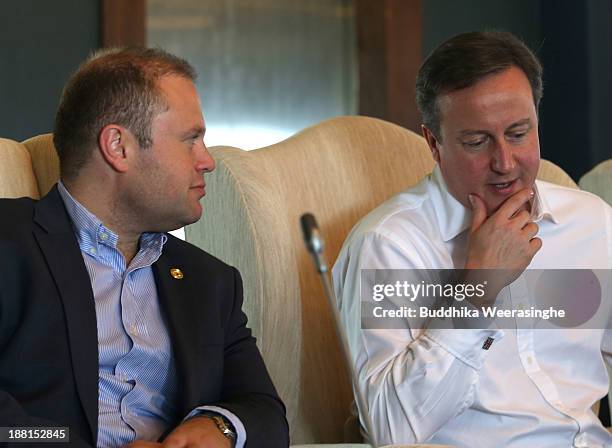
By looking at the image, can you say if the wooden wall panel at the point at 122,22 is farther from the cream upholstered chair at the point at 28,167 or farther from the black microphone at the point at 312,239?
the black microphone at the point at 312,239

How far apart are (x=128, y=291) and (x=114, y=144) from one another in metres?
0.24

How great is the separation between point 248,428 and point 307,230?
566 mm

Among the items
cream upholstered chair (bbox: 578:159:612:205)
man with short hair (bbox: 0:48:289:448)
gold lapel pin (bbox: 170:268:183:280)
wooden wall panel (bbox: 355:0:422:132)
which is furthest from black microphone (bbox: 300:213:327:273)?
wooden wall panel (bbox: 355:0:422:132)

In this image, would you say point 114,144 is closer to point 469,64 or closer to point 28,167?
point 28,167

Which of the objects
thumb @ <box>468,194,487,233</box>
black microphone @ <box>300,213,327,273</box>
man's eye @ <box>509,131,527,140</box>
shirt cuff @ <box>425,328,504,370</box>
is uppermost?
man's eye @ <box>509,131,527,140</box>

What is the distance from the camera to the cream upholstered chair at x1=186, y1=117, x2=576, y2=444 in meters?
2.02

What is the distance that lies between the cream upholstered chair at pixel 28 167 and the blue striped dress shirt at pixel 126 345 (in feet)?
0.52

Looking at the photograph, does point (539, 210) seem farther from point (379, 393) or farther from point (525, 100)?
point (379, 393)

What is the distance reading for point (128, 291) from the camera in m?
1.75

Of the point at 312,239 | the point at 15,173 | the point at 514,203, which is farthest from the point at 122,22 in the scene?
the point at 312,239

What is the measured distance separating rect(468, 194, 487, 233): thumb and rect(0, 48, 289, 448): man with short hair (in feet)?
1.41

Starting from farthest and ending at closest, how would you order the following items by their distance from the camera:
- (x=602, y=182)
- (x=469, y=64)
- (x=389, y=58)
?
(x=389, y=58)
(x=602, y=182)
(x=469, y=64)

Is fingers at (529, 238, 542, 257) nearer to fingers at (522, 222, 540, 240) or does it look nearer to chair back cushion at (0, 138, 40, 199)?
fingers at (522, 222, 540, 240)

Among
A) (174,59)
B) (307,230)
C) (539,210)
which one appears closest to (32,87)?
(174,59)
